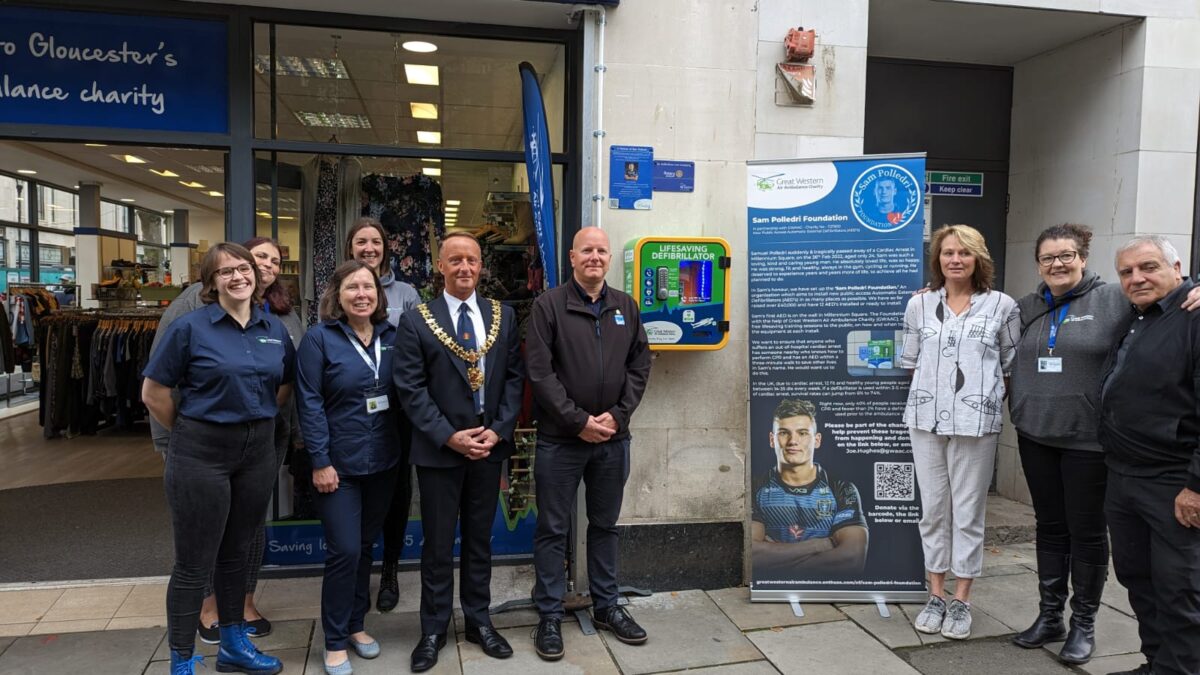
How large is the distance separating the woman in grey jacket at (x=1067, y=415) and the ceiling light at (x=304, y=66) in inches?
152

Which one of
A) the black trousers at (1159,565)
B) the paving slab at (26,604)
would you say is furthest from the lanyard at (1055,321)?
the paving slab at (26,604)

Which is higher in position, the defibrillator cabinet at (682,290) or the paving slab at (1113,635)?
the defibrillator cabinet at (682,290)

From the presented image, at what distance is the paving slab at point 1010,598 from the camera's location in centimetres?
385

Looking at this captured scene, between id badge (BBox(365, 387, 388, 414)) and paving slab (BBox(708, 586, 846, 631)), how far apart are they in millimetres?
2066

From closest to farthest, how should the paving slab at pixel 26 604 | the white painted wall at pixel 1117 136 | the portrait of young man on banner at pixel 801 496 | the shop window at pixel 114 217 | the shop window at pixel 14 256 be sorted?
the paving slab at pixel 26 604 → the portrait of young man on banner at pixel 801 496 → the white painted wall at pixel 1117 136 → the shop window at pixel 14 256 → the shop window at pixel 114 217

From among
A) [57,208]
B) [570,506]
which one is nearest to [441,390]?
[570,506]

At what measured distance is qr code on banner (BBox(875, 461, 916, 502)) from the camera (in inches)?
154

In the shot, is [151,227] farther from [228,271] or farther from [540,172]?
[228,271]

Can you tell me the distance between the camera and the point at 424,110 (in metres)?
4.49

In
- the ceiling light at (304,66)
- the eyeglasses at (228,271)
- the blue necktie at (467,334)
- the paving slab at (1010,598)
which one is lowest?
the paving slab at (1010,598)

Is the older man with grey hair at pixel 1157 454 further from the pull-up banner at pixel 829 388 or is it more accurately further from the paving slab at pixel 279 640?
the paving slab at pixel 279 640

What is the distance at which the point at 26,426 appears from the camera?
8555 mm

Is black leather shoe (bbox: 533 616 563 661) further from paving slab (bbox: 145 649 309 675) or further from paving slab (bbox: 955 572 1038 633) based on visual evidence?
paving slab (bbox: 955 572 1038 633)

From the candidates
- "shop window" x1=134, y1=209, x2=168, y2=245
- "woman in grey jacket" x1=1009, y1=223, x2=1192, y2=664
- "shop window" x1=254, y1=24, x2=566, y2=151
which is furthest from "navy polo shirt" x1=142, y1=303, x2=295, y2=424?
"shop window" x1=134, y1=209, x2=168, y2=245
